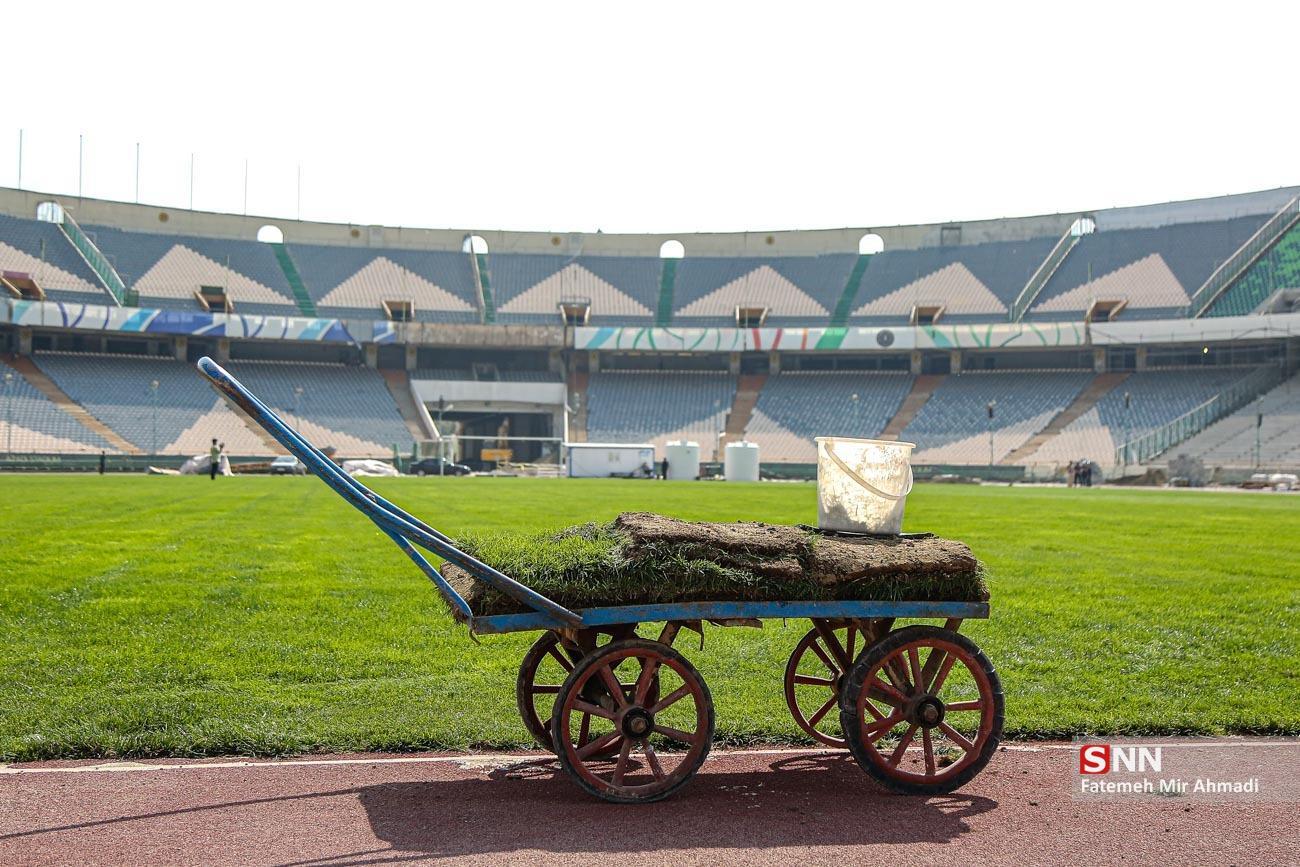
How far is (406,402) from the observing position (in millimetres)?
66500

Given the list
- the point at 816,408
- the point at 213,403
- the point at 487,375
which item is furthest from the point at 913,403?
the point at 213,403

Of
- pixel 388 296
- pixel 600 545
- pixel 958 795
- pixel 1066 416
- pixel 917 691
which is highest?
pixel 388 296

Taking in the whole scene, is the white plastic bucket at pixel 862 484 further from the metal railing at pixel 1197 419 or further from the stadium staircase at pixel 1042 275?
the stadium staircase at pixel 1042 275

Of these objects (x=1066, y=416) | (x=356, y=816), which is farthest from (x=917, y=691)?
(x=1066, y=416)

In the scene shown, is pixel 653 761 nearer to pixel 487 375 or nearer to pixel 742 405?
pixel 742 405

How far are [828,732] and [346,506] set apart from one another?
17530 mm

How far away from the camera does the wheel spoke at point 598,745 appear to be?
5242 mm

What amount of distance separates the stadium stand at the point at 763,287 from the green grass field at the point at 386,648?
56626mm

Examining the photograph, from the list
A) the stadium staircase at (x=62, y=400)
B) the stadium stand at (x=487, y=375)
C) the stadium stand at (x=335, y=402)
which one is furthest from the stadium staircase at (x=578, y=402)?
the stadium staircase at (x=62, y=400)

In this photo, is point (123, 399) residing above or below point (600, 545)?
above

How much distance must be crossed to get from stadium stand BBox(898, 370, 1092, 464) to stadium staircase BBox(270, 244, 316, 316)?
3742cm

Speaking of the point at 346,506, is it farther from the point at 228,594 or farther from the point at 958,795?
the point at 958,795

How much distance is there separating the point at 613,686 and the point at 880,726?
129 centimetres

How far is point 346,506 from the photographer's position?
22.2m
